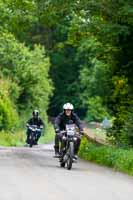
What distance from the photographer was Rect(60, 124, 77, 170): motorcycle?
1952cm

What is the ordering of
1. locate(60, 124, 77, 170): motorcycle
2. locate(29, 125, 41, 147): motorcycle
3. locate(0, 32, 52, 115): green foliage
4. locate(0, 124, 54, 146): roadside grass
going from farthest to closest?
locate(0, 32, 52, 115): green foliage, locate(0, 124, 54, 146): roadside grass, locate(29, 125, 41, 147): motorcycle, locate(60, 124, 77, 170): motorcycle

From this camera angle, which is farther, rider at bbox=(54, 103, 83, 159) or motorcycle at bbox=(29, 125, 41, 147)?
motorcycle at bbox=(29, 125, 41, 147)

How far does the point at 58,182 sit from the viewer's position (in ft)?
50.5

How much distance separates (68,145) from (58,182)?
14.9 feet

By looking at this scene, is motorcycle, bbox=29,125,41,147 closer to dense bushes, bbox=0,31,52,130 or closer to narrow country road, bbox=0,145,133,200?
dense bushes, bbox=0,31,52,130

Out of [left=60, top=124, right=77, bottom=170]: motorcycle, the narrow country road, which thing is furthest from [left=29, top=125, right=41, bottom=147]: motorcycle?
[left=60, top=124, right=77, bottom=170]: motorcycle

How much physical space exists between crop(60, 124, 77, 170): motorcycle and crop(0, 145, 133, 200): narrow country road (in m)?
0.26

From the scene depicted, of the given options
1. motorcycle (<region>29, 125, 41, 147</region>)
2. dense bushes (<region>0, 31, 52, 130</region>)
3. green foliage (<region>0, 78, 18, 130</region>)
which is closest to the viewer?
motorcycle (<region>29, 125, 41, 147</region>)

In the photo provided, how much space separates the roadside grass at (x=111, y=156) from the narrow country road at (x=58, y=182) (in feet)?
1.21

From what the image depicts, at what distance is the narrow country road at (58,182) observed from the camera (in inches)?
516

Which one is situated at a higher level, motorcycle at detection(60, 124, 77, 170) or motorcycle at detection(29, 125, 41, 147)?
motorcycle at detection(60, 124, 77, 170)

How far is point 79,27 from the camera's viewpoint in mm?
25984

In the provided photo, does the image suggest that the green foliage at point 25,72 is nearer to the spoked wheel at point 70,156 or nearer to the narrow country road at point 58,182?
the spoked wheel at point 70,156

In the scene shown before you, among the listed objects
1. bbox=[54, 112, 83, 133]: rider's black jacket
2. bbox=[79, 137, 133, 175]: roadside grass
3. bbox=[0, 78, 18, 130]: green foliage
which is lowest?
bbox=[0, 78, 18, 130]: green foliage
